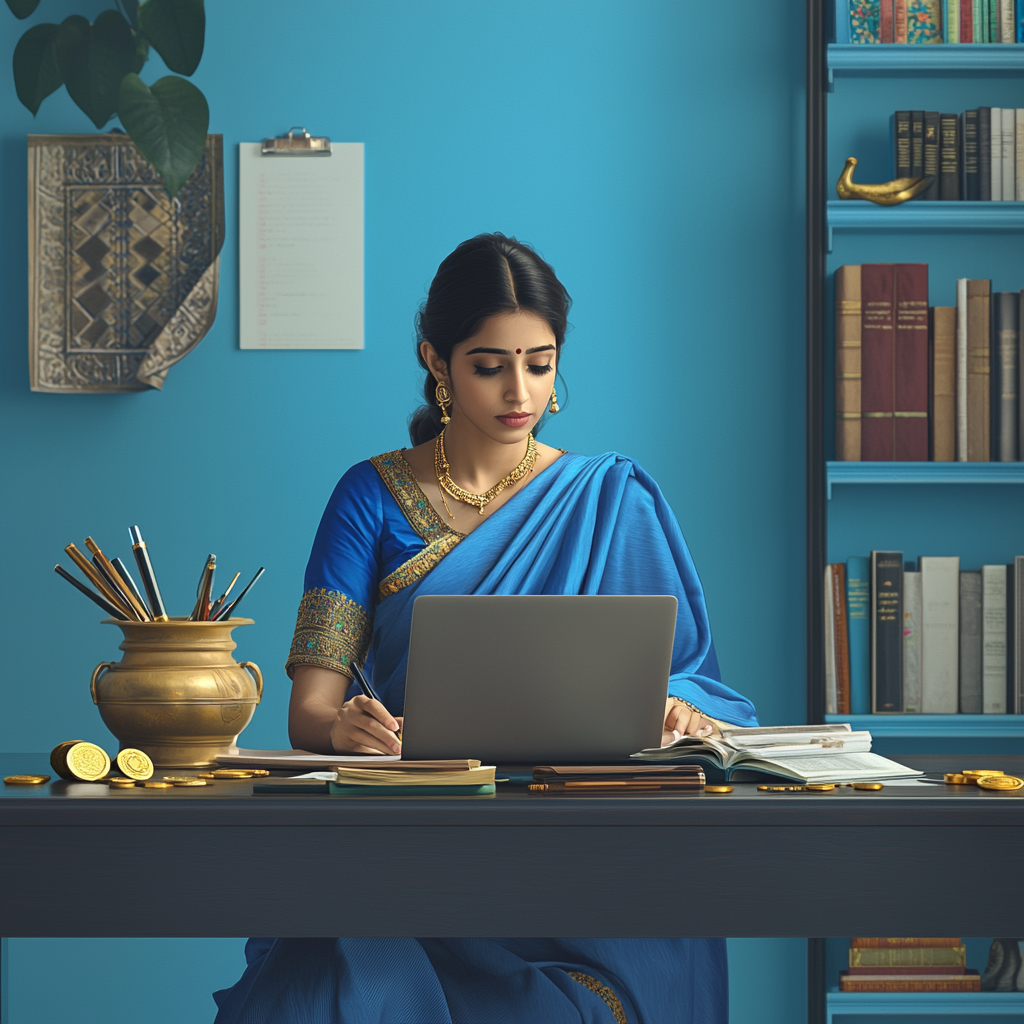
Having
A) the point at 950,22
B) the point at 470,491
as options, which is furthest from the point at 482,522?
the point at 950,22

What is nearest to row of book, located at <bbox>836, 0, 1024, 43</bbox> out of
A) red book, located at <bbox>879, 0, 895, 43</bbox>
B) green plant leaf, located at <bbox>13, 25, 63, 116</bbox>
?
red book, located at <bbox>879, 0, 895, 43</bbox>

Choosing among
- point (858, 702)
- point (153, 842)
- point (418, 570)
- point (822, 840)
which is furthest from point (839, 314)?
point (153, 842)

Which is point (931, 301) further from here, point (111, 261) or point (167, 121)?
point (111, 261)

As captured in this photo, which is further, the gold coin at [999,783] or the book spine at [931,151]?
the book spine at [931,151]

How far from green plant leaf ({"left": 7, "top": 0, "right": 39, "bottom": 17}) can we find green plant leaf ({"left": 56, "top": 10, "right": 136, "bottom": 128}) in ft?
0.25

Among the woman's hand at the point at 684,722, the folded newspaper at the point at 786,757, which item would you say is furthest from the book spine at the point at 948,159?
the folded newspaper at the point at 786,757

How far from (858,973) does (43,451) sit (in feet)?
6.36

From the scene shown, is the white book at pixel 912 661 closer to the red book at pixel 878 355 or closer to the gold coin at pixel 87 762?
the red book at pixel 878 355

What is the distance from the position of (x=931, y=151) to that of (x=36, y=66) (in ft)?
5.70

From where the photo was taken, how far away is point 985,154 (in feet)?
7.65

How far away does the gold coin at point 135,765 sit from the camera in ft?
3.52

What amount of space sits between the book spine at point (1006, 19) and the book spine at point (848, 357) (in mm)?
568

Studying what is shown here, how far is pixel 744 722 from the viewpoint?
1516 mm

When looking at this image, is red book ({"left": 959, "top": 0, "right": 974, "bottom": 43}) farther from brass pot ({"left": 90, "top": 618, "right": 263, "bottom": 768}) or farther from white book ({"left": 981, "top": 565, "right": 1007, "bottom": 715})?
brass pot ({"left": 90, "top": 618, "right": 263, "bottom": 768})
